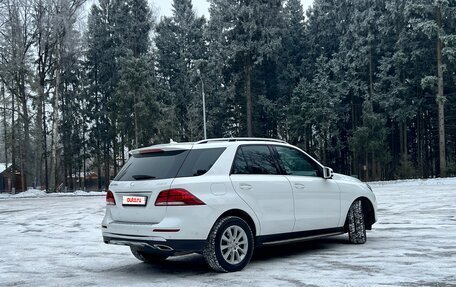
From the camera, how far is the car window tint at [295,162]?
835 centimetres

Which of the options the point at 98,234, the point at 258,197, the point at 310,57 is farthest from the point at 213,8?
the point at 258,197

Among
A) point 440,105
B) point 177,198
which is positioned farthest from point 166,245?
point 440,105

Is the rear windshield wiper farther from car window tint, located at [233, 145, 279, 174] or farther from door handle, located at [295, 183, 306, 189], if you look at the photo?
door handle, located at [295, 183, 306, 189]

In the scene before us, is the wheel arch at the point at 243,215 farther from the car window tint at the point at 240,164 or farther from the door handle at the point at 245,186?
the car window tint at the point at 240,164

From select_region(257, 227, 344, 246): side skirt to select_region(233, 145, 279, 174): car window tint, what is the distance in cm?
96

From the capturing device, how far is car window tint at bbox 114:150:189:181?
7.16 meters

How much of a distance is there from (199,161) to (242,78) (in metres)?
45.3

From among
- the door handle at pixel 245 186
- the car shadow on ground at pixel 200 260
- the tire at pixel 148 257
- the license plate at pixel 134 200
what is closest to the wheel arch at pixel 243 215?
the door handle at pixel 245 186

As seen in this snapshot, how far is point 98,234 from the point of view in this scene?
12742mm

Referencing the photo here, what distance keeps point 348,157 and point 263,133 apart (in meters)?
10.7

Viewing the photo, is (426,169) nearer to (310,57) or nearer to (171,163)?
(310,57)

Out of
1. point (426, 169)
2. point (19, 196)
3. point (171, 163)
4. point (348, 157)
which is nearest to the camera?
point (171, 163)

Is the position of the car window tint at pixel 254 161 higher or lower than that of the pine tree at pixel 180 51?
lower

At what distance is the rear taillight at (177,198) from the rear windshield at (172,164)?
266 mm
